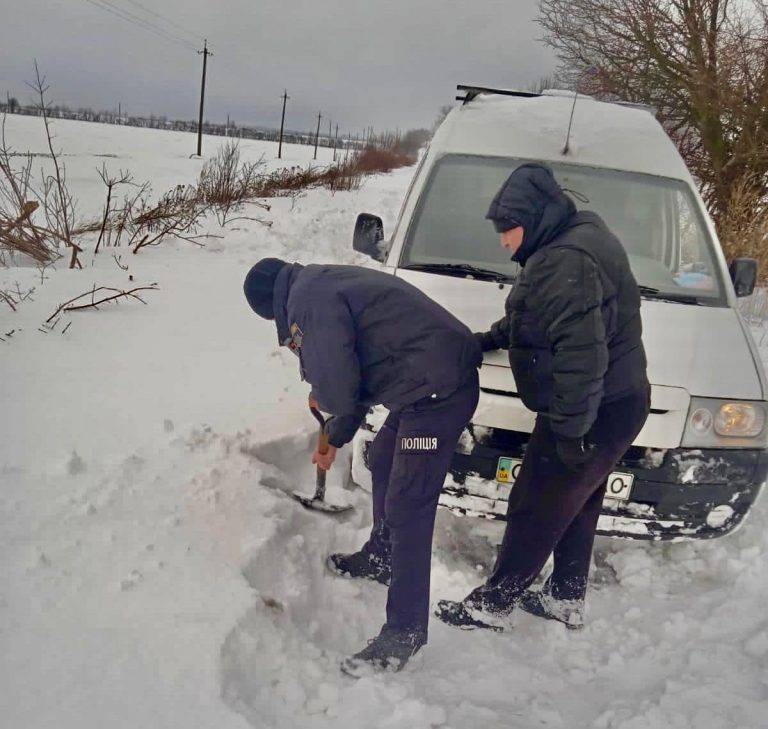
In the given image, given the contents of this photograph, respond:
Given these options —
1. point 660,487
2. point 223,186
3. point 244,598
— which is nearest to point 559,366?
point 660,487

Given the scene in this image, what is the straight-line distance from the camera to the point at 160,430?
11.5ft

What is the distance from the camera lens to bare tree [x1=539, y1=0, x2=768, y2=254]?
9164 millimetres

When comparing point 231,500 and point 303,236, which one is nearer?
point 231,500

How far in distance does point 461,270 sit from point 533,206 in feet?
4.09

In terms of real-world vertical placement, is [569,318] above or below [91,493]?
above

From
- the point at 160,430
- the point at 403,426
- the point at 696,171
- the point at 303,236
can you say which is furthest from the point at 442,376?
the point at 696,171

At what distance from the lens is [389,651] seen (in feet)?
7.74

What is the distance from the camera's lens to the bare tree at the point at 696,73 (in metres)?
9.16

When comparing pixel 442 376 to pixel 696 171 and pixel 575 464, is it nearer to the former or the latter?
pixel 575 464

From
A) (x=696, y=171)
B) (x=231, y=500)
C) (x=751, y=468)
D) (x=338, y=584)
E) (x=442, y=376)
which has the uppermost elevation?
(x=696, y=171)

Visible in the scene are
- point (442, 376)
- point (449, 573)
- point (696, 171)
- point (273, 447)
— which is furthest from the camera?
point (696, 171)

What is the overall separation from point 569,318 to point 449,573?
157cm

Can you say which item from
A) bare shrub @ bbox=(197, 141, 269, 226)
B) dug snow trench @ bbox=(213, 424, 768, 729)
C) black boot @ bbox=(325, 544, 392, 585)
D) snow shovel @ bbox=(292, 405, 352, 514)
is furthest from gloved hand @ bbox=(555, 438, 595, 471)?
bare shrub @ bbox=(197, 141, 269, 226)

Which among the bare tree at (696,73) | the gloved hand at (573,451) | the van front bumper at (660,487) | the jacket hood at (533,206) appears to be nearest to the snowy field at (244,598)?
the van front bumper at (660,487)
